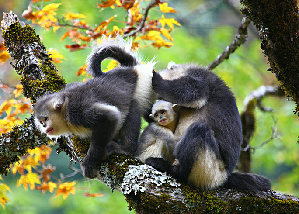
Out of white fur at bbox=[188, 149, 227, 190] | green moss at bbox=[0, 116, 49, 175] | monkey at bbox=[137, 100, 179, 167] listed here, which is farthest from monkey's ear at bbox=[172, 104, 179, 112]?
green moss at bbox=[0, 116, 49, 175]

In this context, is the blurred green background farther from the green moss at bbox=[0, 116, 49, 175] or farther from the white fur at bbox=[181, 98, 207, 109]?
the white fur at bbox=[181, 98, 207, 109]

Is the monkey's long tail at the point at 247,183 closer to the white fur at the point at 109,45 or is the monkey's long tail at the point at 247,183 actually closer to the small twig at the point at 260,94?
the white fur at the point at 109,45

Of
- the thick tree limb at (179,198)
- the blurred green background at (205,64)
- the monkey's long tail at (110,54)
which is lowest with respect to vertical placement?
the thick tree limb at (179,198)

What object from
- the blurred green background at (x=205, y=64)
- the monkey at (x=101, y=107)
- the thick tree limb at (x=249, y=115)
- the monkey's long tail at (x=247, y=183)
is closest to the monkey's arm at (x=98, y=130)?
the monkey at (x=101, y=107)

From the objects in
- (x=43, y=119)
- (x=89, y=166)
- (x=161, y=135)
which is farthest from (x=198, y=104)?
(x=43, y=119)

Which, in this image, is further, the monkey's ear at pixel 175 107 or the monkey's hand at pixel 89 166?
the monkey's ear at pixel 175 107

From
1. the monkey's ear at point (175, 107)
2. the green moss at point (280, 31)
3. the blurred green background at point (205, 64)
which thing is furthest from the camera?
the blurred green background at point (205, 64)

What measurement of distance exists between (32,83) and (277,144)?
674 cm

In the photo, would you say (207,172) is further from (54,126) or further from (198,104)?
(54,126)

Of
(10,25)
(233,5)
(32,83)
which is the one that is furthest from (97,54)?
(233,5)

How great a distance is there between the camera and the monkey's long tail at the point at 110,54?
4.05 metres

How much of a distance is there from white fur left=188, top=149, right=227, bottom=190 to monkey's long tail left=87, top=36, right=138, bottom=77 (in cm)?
175

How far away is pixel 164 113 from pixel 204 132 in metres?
0.80

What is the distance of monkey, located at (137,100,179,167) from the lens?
363cm
